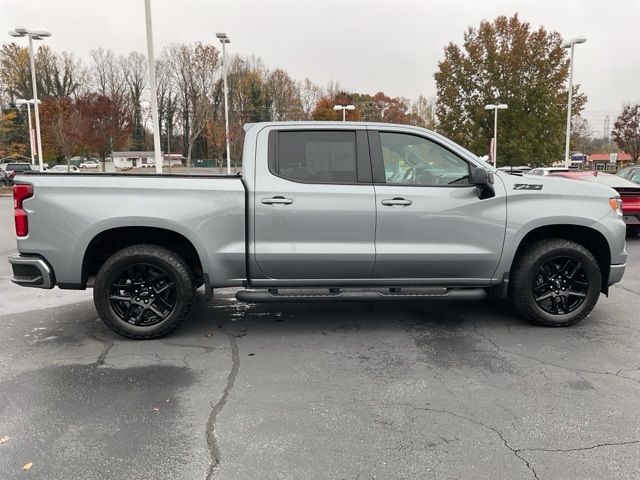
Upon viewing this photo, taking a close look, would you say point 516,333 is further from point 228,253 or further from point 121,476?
A: point 121,476

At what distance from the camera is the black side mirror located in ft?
15.7

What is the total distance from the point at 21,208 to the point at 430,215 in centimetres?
374

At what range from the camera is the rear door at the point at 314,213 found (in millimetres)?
4828

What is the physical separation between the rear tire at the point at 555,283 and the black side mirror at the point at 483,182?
0.76 meters

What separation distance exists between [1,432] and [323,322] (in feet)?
10.2

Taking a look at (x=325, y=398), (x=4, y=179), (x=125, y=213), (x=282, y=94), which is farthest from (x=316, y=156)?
(x=282, y=94)

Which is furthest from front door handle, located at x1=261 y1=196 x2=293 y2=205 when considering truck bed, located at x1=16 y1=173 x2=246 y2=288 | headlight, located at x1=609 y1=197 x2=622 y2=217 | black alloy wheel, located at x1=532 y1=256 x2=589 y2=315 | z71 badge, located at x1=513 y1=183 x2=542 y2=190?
headlight, located at x1=609 y1=197 x2=622 y2=217

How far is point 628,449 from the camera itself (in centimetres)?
306

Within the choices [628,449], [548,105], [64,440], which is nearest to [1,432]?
[64,440]

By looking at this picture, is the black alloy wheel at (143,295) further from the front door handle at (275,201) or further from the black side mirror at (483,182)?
the black side mirror at (483,182)

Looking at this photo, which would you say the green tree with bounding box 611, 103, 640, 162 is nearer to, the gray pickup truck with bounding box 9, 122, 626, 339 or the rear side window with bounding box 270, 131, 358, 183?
the gray pickup truck with bounding box 9, 122, 626, 339

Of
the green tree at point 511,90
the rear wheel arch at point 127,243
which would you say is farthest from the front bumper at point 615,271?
the green tree at point 511,90

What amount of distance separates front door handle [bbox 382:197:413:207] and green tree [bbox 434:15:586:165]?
35.6 metres

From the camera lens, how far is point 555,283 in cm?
529
